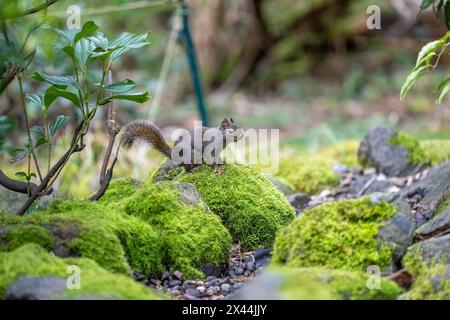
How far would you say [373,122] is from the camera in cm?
704

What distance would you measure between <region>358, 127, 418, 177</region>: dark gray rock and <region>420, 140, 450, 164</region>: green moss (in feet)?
0.66

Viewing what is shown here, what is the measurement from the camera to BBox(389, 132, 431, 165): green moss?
4.09m

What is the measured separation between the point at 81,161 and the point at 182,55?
145 inches

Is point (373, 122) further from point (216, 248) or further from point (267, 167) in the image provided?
point (216, 248)

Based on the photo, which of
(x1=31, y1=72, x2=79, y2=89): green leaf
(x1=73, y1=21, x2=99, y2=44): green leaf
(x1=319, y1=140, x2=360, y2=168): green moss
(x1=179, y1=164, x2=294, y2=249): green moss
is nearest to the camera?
(x1=73, y1=21, x2=99, y2=44): green leaf

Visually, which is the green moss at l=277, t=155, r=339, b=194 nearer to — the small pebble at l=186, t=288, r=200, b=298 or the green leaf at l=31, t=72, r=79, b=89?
the small pebble at l=186, t=288, r=200, b=298

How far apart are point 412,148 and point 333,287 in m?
2.42

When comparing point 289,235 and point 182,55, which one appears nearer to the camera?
point 289,235

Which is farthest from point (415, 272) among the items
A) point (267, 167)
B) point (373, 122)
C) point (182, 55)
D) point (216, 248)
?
point (182, 55)

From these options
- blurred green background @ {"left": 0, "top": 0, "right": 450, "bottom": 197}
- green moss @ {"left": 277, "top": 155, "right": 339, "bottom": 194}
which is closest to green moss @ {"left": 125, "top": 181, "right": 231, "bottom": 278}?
green moss @ {"left": 277, "top": 155, "right": 339, "bottom": 194}

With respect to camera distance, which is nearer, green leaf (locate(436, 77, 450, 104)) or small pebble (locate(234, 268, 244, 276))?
small pebble (locate(234, 268, 244, 276))

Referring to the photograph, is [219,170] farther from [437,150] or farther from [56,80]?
[437,150]

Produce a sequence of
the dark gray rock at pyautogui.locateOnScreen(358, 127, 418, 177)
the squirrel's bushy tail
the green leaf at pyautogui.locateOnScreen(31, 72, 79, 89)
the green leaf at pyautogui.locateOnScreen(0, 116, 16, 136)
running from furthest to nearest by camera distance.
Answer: the dark gray rock at pyautogui.locateOnScreen(358, 127, 418, 177), the squirrel's bushy tail, the green leaf at pyautogui.locateOnScreen(31, 72, 79, 89), the green leaf at pyautogui.locateOnScreen(0, 116, 16, 136)

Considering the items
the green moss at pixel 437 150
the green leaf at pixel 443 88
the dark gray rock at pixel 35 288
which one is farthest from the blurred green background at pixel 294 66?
the dark gray rock at pixel 35 288
